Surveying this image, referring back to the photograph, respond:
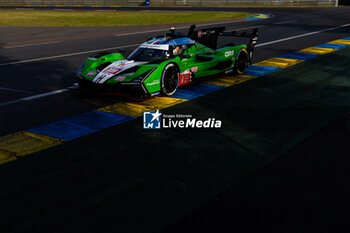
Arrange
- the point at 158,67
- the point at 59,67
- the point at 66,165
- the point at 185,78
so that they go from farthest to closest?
the point at 59,67, the point at 185,78, the point at 158,67, the point at 66,165

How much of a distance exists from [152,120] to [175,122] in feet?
1.85

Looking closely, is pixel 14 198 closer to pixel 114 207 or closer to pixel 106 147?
pixel 114 207

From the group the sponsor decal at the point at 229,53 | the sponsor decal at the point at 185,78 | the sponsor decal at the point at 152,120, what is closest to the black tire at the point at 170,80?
the sponsor decal at the point at 185,78

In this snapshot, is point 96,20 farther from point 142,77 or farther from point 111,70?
point 142,77

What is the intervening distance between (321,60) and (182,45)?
807 centimetres

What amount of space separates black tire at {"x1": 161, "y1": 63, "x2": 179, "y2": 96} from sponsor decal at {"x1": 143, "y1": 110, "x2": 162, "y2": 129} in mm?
1446

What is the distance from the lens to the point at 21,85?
12.9 metres

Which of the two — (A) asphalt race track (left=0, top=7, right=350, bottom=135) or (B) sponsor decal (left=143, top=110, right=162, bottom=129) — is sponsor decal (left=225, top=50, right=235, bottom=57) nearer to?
(A) asphalt race track (left=0, top=7, right=350, bottom=135)

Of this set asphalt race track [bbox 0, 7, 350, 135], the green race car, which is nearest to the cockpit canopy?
the green race car

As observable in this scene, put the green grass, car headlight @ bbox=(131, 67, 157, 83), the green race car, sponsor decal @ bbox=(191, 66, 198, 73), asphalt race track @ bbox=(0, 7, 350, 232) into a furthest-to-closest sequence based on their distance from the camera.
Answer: the green grass → sponsor decal @ bbox=(191, 66, 198, 73) → the green race car → car headlight @ bbox=(131, 67, 157, 83) → asphalt race track @ bbox=(0, 7, 350, 232)

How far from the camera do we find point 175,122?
924 cm

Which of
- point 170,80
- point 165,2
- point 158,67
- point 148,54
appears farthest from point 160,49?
point 165,2

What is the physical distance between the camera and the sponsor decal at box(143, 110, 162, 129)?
896 cm

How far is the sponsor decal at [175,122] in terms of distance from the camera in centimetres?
891
